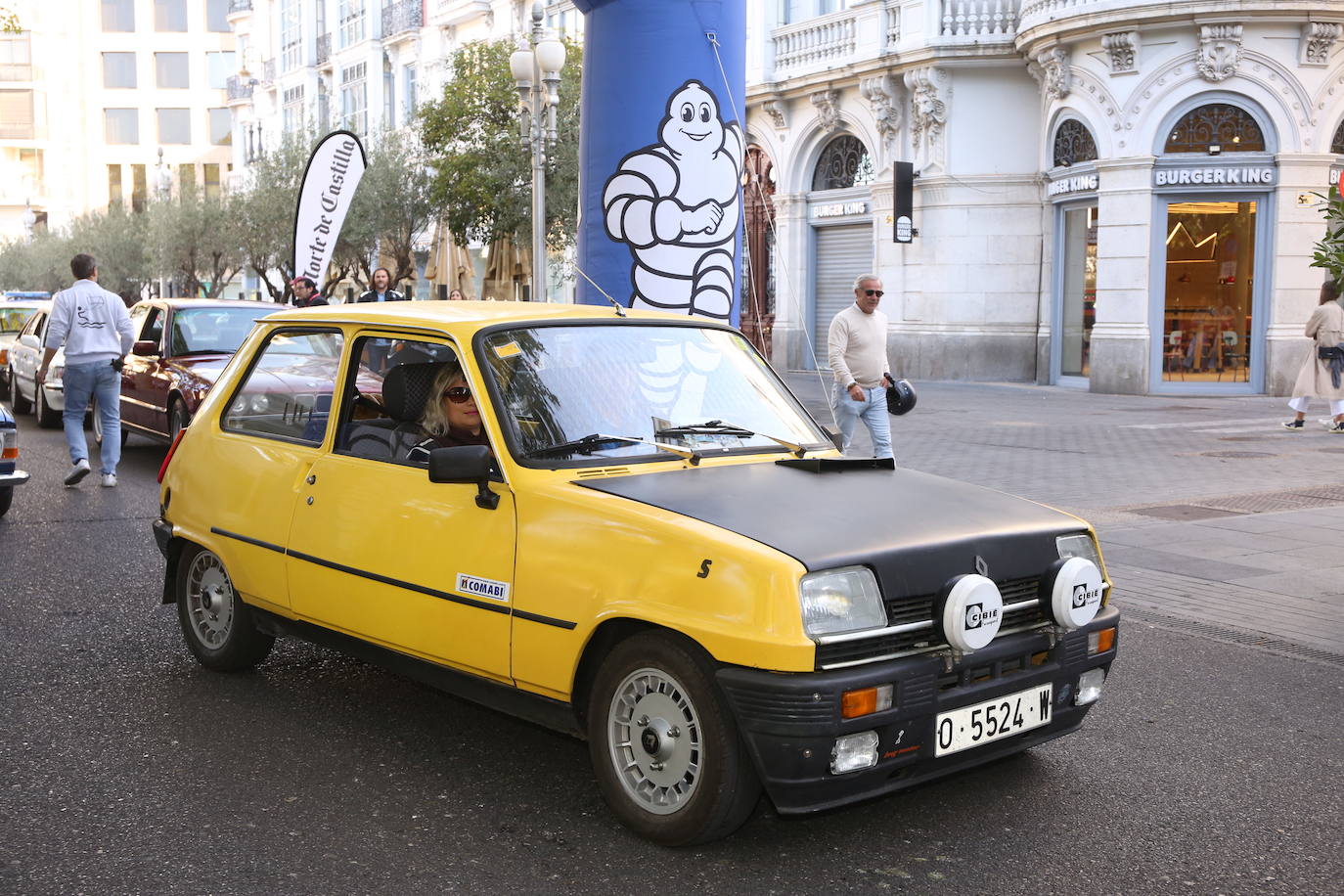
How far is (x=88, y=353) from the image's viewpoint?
37.4ft

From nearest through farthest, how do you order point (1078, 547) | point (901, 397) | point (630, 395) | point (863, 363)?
point (1078, 547), point (630, 395), point (901, 397), point (863, 363)

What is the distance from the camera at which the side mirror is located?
4254 mm

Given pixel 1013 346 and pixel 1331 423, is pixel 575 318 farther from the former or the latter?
pixel 1013 346

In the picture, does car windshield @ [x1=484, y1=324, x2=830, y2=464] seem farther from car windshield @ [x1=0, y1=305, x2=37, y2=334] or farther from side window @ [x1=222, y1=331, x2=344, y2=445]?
car windshield @ [x1=0, y1=305, x2=37, y2=334]

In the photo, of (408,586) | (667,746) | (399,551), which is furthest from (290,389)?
(667,746)

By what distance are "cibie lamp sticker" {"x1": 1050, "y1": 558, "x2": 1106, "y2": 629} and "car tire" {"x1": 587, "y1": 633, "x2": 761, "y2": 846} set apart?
1059 millimetres

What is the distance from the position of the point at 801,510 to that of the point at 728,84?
6.73 meters

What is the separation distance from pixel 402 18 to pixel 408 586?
4382cm

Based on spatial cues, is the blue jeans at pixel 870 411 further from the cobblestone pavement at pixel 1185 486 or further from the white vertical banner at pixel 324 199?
the white vertical banner at pixel 324 199

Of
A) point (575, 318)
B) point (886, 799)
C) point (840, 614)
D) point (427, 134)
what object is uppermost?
point (427, 134)

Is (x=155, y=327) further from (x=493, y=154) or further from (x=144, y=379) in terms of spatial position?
(x=493, y=154)

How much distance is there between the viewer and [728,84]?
1014 centimetres

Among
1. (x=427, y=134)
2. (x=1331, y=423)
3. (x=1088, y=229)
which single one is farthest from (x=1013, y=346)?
(x=427, y=134)

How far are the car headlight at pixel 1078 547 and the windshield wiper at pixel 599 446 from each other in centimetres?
118
